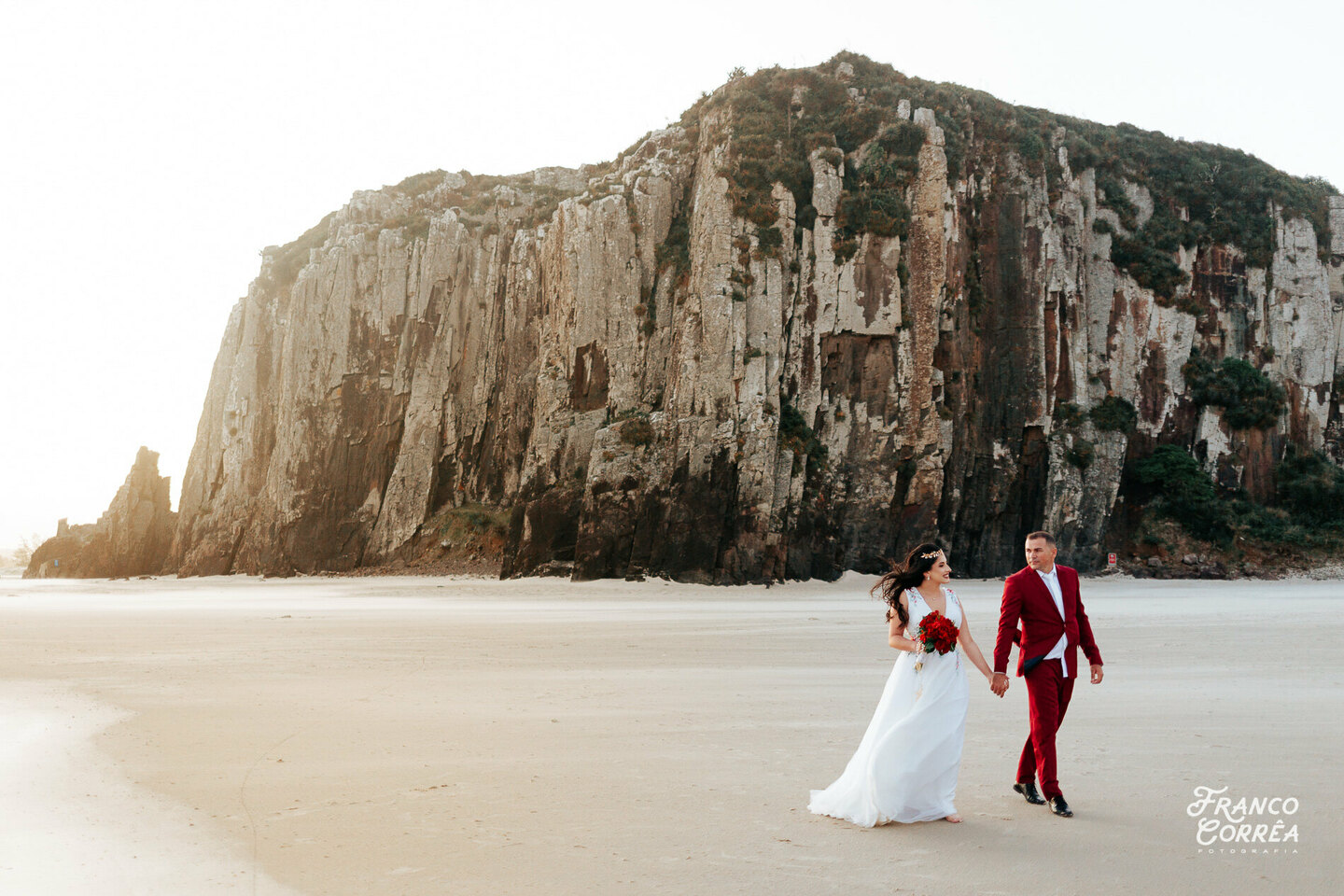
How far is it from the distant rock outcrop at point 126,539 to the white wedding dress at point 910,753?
49.6 meters

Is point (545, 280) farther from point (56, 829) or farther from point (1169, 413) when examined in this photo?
point (56, 829)

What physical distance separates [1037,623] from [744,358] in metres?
27.7

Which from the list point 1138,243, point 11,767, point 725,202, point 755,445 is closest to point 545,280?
point 725,202

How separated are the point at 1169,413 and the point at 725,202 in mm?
25104

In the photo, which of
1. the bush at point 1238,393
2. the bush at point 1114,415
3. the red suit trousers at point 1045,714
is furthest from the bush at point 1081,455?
the red suit trousers at point 1045,714

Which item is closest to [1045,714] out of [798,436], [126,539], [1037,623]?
[1037,623]

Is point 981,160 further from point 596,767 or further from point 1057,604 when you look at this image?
point 596,767

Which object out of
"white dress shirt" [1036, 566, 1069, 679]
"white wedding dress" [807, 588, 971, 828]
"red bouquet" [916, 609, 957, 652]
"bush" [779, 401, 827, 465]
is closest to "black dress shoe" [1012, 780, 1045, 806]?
"white wedding dress" [807, 588, 971, 828]

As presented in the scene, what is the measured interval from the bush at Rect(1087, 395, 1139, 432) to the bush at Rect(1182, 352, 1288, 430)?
382 cm

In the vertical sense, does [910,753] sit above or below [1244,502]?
below

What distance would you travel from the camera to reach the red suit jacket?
5.84 metres

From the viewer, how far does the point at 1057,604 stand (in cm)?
593

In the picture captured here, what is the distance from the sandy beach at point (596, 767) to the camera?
15.4 feet

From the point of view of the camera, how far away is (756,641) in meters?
15.5
